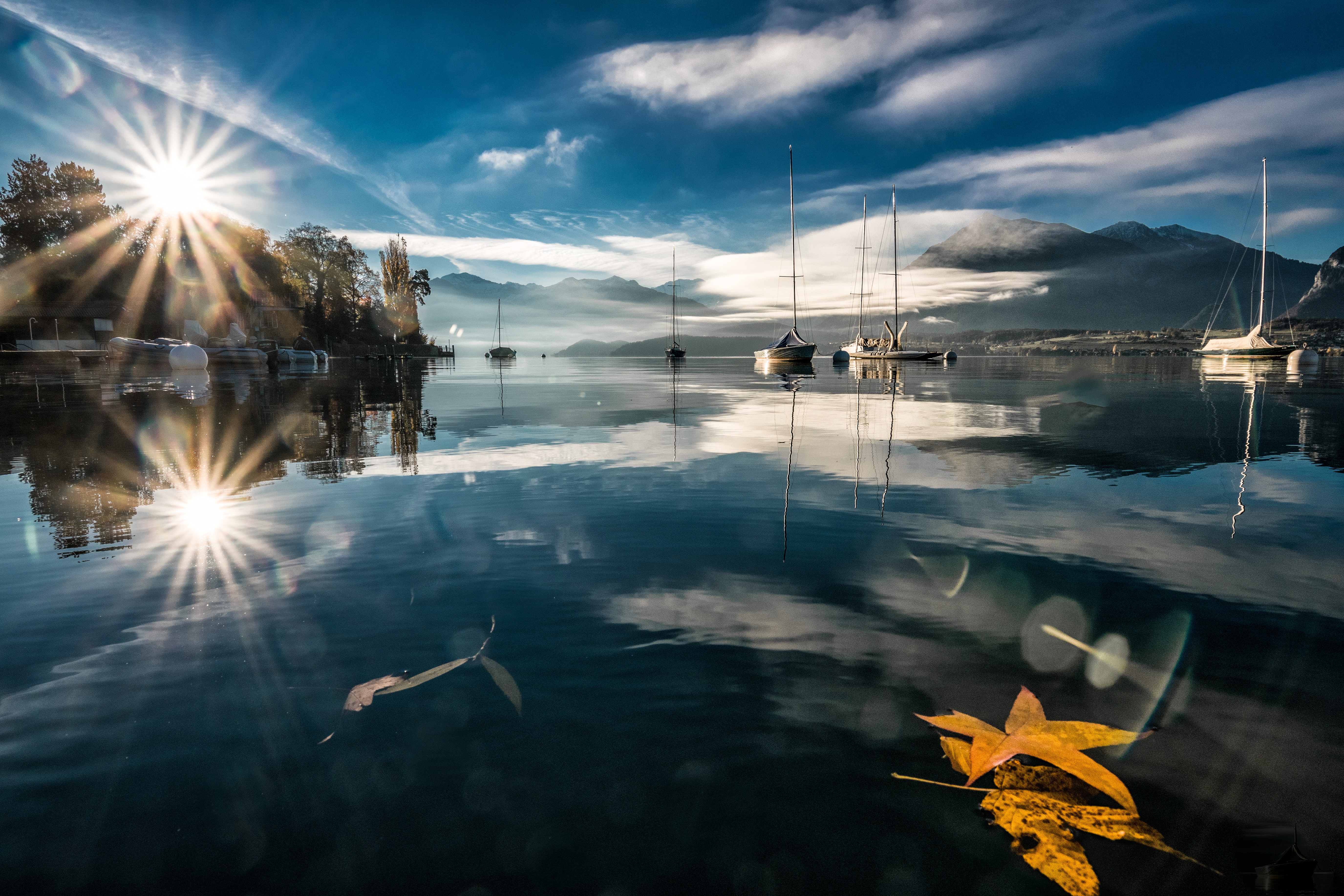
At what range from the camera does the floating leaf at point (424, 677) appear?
3.63 m

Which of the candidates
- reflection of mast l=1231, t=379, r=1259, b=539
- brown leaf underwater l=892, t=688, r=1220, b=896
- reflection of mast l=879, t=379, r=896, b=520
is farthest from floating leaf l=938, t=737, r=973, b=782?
reflection of mast l=1231, t=379, r=1259, b=539

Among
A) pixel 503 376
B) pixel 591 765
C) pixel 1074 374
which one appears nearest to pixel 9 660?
pixel 591 765

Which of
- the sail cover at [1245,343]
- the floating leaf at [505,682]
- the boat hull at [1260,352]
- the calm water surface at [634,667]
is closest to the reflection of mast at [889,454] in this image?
the calm water surface at [634,667]

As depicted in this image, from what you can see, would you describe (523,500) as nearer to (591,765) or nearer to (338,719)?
(338,719)

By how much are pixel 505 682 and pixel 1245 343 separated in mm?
111067

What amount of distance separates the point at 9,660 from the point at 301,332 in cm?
10284

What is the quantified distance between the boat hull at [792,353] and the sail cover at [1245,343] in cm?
6067

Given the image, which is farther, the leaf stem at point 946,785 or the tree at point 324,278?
the tree at point 324,278

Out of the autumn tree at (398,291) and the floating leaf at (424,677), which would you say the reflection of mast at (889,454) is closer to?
the floating leaf at (424,677)

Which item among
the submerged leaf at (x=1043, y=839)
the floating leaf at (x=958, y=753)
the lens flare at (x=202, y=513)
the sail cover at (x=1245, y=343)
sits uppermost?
the sail cover at (x=1245, y=343)

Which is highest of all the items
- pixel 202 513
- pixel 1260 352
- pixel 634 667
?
pixel 1260 352

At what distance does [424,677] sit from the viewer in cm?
377

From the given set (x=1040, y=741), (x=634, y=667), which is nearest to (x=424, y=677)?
(x=634, y=667)

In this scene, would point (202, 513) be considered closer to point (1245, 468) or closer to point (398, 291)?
point (1245, 468)
